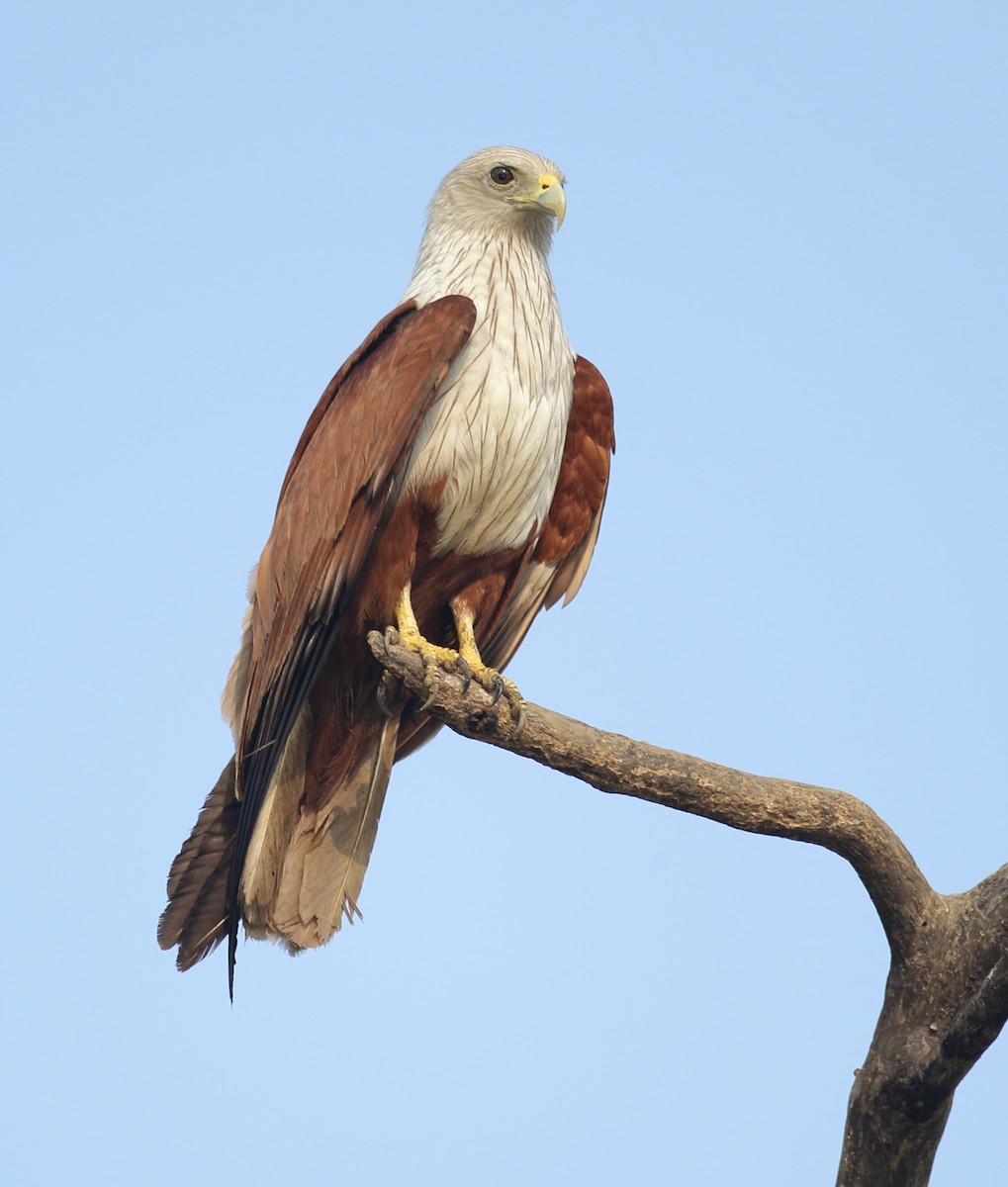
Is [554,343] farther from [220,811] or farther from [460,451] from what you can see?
[220,811]

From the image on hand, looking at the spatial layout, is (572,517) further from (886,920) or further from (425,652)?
(886,920)

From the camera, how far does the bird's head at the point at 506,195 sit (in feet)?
17.0

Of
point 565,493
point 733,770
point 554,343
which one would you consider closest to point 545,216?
point 554,343

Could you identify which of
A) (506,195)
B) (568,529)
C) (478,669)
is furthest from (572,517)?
(506,195)

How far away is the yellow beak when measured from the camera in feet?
16.8

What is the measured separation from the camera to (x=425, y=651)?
4613 mm

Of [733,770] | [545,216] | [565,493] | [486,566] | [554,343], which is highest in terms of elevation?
[545,216]

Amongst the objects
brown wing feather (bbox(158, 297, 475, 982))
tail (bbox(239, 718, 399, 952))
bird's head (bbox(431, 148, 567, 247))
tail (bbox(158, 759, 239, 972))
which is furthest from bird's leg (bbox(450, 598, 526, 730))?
bird's head (bbox(431, 148, 567, 247))

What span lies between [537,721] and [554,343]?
1.41 meters

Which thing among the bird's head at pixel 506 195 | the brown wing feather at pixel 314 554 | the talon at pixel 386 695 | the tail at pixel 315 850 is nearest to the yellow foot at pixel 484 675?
the talon at pixel 386 695

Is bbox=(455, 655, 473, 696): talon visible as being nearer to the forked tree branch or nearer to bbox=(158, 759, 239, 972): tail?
the forked tree branch

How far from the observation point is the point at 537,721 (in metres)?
4.24

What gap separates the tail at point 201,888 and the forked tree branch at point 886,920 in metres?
1.20

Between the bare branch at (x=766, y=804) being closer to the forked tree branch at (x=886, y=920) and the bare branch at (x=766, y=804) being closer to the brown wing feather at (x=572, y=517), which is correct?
the forked tree branch at (x=886, y=920)
